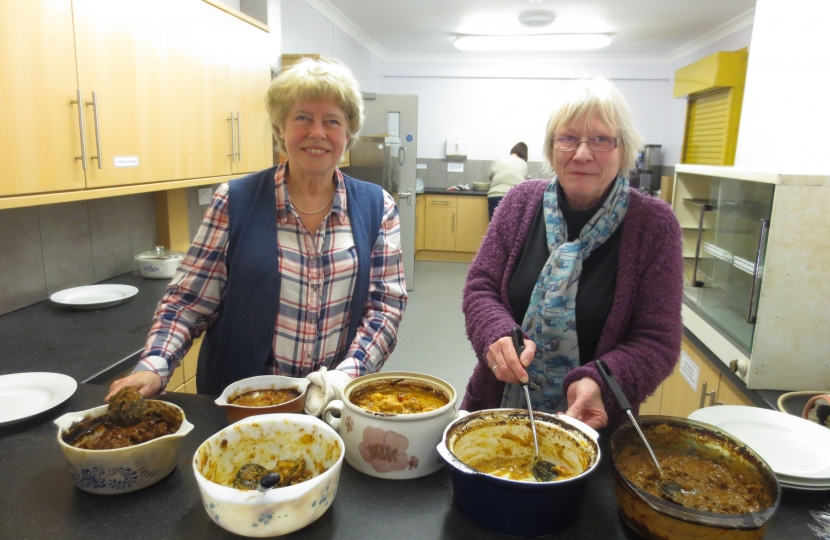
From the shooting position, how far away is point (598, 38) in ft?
18.7

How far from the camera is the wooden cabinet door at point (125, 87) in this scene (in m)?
1.65

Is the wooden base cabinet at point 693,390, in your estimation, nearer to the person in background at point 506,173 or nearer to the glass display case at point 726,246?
the glass display case at point 726,246

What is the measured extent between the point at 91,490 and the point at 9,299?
147 centimetres

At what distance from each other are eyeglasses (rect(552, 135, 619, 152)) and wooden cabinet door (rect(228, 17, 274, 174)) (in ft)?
5.93

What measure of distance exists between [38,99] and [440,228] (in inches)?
228

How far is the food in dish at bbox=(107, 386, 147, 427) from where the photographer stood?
0.86 meters

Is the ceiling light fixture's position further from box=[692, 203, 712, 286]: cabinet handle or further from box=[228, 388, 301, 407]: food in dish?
box=[228, 388, 301, 407]: food in dish

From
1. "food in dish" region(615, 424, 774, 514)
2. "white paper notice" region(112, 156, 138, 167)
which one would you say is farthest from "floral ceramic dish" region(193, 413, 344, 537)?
"white paper notice" region(112, 156, 138, 167)

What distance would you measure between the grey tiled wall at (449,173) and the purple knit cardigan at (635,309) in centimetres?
627

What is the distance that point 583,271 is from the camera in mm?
1301

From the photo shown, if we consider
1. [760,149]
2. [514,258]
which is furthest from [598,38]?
[514,258]

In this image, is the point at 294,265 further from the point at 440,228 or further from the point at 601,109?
the point at 440,228

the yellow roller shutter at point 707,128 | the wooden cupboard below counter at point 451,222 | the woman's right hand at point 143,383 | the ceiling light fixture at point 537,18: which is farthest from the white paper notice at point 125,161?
the wooden cupboard below counter at point 451,222

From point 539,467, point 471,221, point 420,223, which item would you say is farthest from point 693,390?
point 420,223
